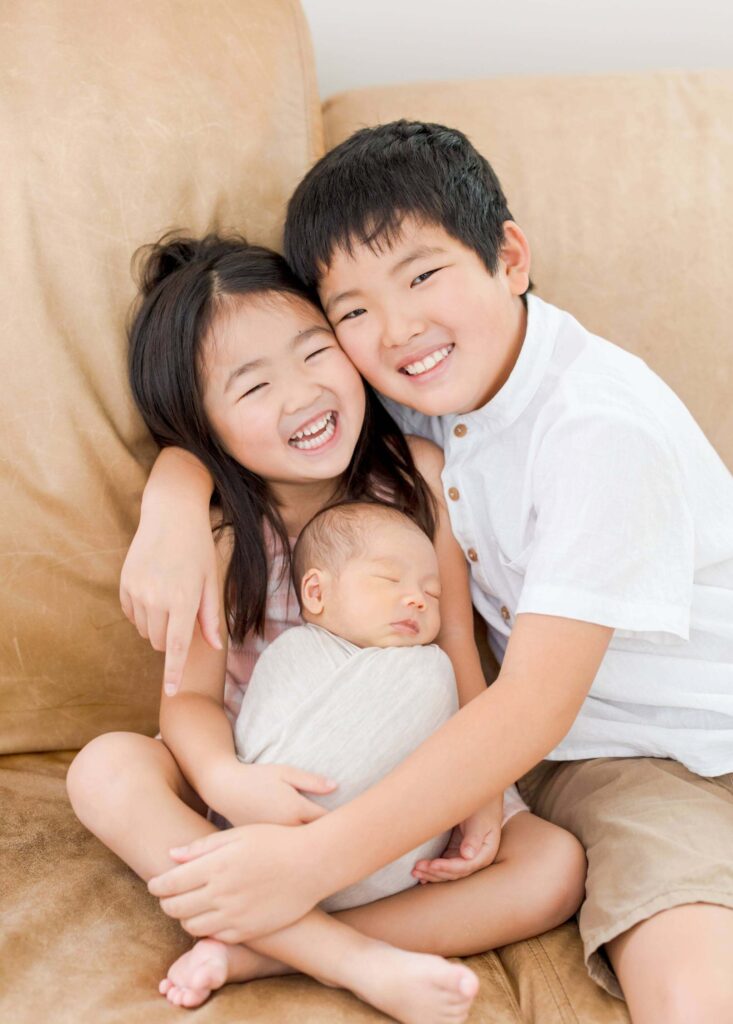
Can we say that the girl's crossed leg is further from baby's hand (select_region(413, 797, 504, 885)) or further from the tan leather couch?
the tan leather couch

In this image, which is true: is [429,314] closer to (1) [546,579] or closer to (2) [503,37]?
(1) [546,579]

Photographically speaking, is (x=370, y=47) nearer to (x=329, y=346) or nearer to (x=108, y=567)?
(x=329, y=346)

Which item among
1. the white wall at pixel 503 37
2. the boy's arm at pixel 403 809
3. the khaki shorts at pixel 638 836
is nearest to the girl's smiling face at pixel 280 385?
the boy's arm at pixel 403 809

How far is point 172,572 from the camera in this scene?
1167 mm

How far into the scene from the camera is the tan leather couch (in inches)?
50.9

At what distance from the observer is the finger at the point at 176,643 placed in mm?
1149

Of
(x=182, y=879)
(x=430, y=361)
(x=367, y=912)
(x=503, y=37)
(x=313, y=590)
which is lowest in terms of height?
(x=367, y=912)

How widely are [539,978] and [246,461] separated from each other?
2.16ft

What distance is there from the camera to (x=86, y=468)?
1311 mm

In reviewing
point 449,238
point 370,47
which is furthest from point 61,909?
point 370,47

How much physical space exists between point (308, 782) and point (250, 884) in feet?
0.38

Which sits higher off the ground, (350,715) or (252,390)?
(252,390)

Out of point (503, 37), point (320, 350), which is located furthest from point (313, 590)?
point (503, 37)

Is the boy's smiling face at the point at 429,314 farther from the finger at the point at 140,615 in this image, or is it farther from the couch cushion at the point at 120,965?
the couch cushion at the point at 120,965
